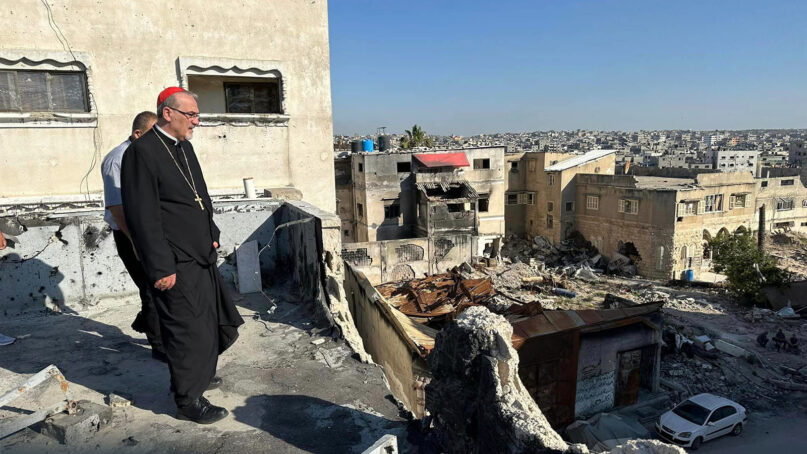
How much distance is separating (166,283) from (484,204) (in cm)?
3276

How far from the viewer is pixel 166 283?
3.17m

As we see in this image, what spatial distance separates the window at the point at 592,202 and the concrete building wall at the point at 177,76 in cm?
2870

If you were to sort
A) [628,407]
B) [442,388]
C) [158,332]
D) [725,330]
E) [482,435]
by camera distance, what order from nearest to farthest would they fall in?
[482,435] → [442,388] → [158,332] → [628,407] → [725,330]

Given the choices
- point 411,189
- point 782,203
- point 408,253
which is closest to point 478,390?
point 408,253

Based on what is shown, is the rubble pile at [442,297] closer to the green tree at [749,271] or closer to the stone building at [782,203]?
the green tree at [749,271]

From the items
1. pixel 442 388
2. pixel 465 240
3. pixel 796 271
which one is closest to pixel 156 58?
pixel 442 388

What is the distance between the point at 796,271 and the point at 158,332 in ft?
130

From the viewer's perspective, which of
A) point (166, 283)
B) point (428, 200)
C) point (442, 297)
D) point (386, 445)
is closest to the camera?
point (386, 445)

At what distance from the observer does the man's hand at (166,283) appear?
3.14 metres

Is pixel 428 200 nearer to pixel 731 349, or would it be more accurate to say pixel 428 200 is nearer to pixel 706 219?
pixel 731 349

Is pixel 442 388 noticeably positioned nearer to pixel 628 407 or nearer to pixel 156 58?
pixel 156 58

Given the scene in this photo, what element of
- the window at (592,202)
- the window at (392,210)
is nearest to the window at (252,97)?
the window at (392,210)

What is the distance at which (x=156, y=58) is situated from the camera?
8.52 meters

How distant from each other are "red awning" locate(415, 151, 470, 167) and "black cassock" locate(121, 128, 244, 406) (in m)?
28.6
